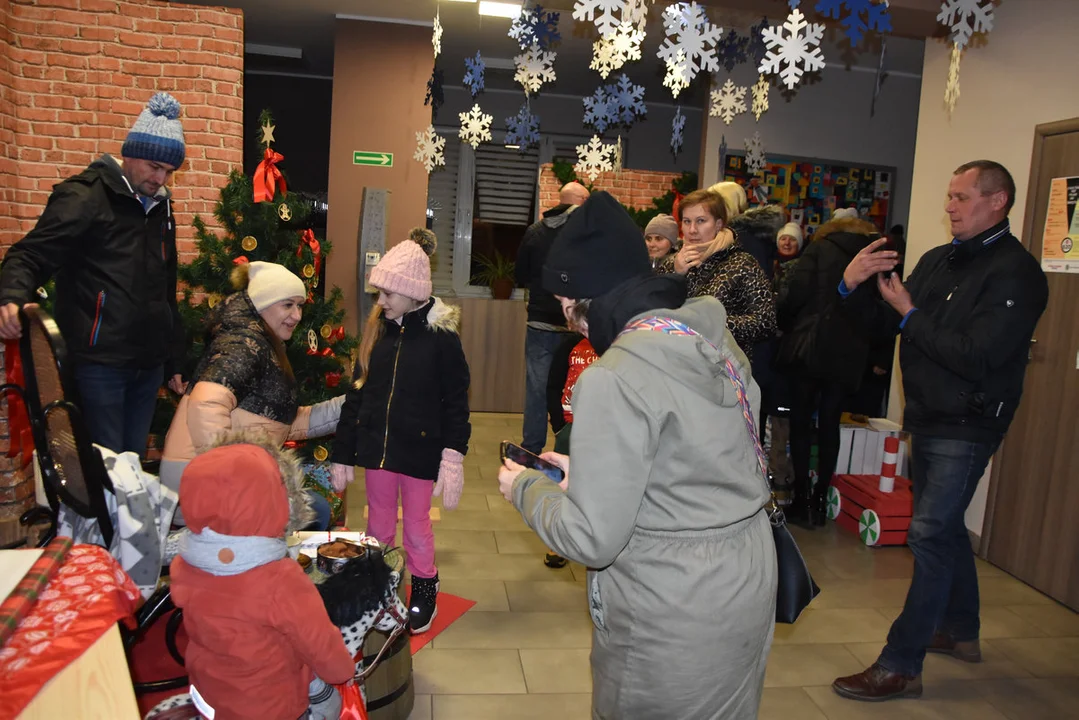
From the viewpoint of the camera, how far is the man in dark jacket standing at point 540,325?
174 inches

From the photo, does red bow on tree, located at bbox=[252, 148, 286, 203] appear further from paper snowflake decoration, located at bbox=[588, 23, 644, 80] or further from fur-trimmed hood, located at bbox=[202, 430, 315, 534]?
fur-trimmed hood, located at bbox=[202, 430, 315, 534]

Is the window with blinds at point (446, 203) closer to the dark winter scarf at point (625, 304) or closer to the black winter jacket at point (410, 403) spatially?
the black winter jacket at point (410, 403)

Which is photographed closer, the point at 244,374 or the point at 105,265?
the point at 244,374

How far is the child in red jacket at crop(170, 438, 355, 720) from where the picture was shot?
5.21 ft

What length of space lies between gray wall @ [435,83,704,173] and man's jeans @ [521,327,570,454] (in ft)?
15.4

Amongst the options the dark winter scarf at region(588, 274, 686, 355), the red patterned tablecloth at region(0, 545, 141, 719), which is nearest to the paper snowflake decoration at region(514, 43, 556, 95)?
the dark winter scarf at region(588, 274, 686, 355)

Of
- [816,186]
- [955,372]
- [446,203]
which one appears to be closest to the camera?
[955,372]

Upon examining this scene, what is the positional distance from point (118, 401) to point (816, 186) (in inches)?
240

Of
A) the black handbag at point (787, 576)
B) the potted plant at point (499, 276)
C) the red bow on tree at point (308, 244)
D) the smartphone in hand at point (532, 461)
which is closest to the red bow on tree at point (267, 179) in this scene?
the red bow on tree at point (308, 244)

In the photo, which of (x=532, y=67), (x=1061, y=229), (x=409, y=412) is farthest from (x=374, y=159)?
(x=1061, y=229)

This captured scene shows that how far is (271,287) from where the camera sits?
8.75 ft

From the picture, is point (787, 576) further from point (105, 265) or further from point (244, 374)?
point (105, 265)

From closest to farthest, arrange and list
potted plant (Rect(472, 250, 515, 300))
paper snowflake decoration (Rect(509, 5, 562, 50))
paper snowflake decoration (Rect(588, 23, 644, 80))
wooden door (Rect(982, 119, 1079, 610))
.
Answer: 1. paper snowflake decoration (Rect(588, 23, 644, 80))
2. wooden door (Rect(982, 119, 1079, 610))
3. paper snowflake decoration (Rect(509, 5, 562, 50))
4. potted plant (Rect(472, 250, 515, 300))

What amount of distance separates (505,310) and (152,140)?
4.89 m
